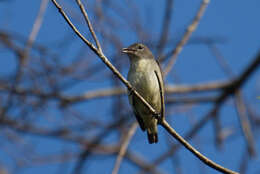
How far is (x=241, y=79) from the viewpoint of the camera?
253 inches

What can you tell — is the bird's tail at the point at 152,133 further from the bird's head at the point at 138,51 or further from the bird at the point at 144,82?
the bird's head at the point at 138,51

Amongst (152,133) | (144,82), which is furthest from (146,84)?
(152,133)

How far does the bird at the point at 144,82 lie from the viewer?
478cm

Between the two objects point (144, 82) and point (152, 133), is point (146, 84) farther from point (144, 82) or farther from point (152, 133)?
point (152, 133)

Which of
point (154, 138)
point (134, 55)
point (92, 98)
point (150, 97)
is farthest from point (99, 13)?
point (92, 98)

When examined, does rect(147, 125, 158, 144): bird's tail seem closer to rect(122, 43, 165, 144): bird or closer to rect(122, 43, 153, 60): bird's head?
rect(122, 43, 165, 144): bird

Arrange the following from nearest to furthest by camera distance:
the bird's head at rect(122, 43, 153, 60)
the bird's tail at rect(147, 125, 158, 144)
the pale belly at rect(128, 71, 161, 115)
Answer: the pale belly at rect(128, 71, 161, 115) → the bird's head at rect(122, 43, 153, 60) → the bird's tail at rect(147, 125, 158, 144)

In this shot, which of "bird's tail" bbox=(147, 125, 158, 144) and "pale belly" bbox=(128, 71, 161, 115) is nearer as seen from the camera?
"pale belly" bbox=(128, 71, 161, 115)

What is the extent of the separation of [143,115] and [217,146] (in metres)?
1.29

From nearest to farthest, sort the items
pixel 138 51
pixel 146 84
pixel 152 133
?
1. pixel 146 84
2. pixel 138 51
3. pixel 152 133

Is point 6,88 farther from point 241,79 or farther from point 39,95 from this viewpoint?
point 241,79

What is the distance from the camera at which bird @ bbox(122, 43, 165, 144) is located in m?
4.78

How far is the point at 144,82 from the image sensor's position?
4773 millimetres

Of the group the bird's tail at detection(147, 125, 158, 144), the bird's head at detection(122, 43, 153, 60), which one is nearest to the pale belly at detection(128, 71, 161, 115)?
the bird's head at detection(122, 43, 153, 60)
